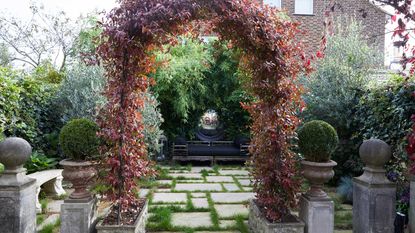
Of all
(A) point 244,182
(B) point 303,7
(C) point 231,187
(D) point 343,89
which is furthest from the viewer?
(B) point 303,7

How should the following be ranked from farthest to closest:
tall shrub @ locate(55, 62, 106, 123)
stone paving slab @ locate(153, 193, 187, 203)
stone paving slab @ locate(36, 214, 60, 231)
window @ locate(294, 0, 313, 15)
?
window @ locate(294, 0, 313, 15), tall shrub @ locate(55, 62, 106, 123), stone paving slab @ locate(153, 193, 187, 203), stone paving slab @ locate(36, 214, 60, 231)

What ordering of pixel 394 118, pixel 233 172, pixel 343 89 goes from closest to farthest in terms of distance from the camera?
pixel 394 118 → pixel 343 89 → pixel 233 172

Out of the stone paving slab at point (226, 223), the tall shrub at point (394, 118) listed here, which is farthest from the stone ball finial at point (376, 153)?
the stone paving slab at point (226, 223)

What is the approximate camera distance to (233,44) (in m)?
3.77

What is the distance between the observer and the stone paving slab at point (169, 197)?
18.1ft

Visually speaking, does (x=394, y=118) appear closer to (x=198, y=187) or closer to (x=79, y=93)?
(x=198, y=187)

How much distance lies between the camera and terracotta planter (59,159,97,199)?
10.9 ft

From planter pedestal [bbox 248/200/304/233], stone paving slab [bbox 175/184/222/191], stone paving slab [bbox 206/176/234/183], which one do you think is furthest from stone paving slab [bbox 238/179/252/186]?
planter pedestal [bbox 248/200/304/233]

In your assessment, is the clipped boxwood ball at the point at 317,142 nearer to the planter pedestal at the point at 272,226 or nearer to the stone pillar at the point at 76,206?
the planter pedestal at the point at 272,226

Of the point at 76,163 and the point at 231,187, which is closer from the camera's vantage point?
the point at 76,163

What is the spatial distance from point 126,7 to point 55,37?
54.8ft

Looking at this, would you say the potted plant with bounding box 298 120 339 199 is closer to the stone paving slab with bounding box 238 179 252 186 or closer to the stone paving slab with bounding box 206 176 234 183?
the stone paving slab with bounding box 238 179 252 186

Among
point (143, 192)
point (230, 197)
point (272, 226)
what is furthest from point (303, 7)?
point (272, 226)

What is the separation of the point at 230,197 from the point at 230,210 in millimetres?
713
